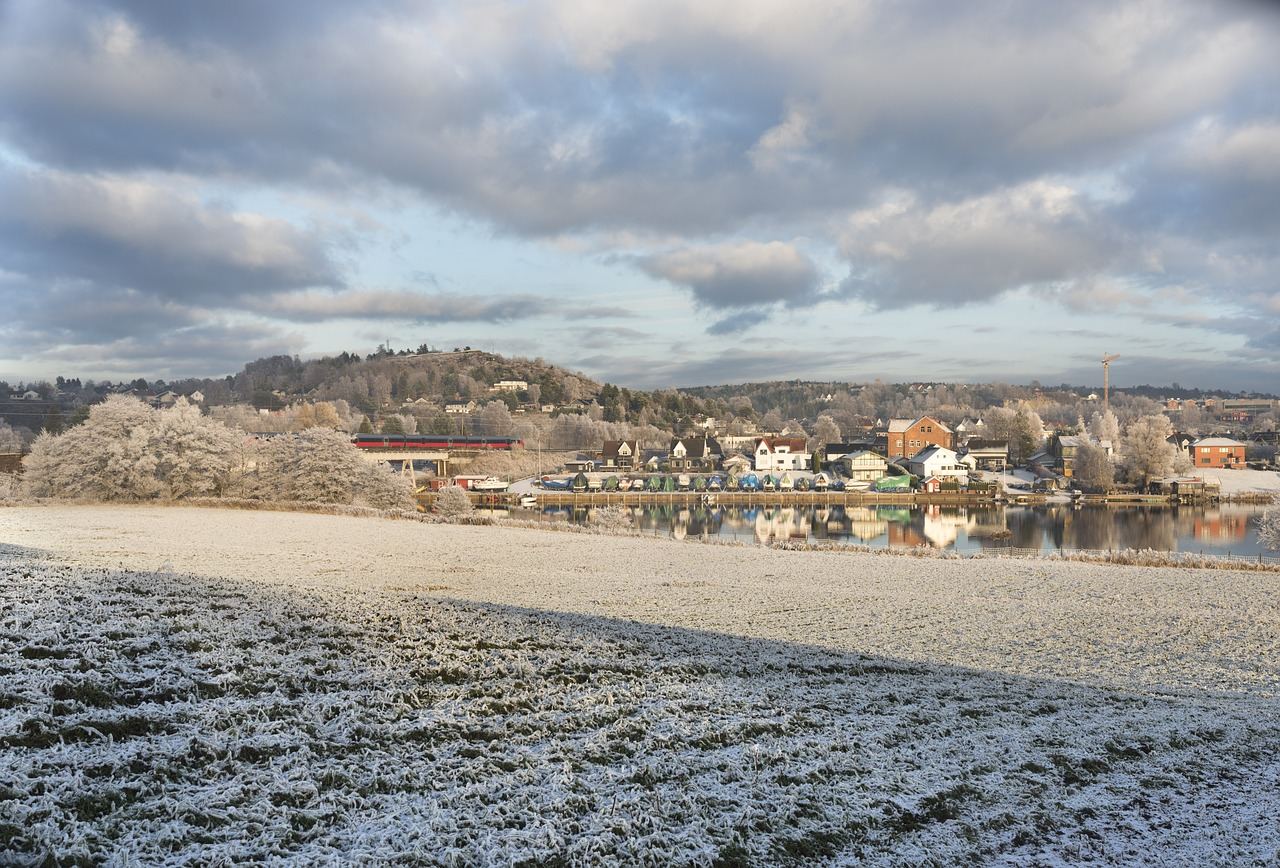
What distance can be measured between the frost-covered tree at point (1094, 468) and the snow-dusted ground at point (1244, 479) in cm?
1006

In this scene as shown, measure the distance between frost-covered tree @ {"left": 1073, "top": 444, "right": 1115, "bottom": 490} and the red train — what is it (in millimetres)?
69118

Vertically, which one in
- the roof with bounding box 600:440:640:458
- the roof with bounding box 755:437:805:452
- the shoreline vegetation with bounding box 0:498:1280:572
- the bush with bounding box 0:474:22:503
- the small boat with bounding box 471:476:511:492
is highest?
the roof with bounding box 755:437:805:452

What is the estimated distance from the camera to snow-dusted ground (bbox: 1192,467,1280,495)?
7338cm

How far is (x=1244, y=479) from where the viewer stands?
81438mm

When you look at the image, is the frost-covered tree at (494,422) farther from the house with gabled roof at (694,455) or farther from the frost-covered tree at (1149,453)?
the frost-covered tree at (1149,453)

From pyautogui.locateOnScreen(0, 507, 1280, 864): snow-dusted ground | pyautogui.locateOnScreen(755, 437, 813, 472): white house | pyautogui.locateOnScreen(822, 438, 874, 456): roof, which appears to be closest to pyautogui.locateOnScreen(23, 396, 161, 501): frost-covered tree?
pyautogui.locateOnScreen(0, 507, 1280, 864): snow-dusted ground

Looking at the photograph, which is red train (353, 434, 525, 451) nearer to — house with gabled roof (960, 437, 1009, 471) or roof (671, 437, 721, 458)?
roof (671, 437, 721, 458)

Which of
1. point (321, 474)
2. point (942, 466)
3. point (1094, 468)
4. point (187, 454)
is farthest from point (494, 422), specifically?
point (187, 454)

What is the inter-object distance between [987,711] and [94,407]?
1916 inches

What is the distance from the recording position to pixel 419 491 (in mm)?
63031

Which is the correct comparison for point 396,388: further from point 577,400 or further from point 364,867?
point 364,867

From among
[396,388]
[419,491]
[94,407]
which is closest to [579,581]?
[94,407]

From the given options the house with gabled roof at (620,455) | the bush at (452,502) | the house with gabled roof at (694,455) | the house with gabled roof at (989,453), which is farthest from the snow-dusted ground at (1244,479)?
the bush at (452,502)

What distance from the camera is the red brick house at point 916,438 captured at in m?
95.7
